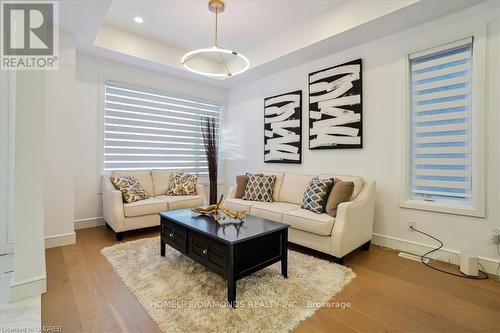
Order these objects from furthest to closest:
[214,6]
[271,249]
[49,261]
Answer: [214,6], [49,261], [271,249]

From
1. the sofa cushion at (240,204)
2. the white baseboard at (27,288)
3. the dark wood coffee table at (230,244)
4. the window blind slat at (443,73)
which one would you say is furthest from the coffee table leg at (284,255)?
the window blind slat at (443,73)

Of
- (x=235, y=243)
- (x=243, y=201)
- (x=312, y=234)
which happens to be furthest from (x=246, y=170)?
(x=235, y=243)

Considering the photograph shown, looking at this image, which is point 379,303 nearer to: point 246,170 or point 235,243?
point 235,243

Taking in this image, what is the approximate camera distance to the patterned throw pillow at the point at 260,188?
3.66 meters

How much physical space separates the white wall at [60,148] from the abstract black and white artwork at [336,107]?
331 cm

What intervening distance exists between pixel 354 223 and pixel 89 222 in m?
3.78

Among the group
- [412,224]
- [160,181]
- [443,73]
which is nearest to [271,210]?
[412,224]

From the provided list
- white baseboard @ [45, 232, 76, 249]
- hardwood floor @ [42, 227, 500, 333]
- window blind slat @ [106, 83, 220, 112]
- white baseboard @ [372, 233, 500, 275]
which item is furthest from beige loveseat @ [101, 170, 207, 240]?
white baseboard @ [372, 233, 500, 275]

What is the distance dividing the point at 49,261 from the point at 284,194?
291 cm

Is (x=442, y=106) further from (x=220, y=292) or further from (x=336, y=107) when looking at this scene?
(x=220, y=292)

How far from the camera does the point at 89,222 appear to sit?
3742mm

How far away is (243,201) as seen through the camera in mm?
3656

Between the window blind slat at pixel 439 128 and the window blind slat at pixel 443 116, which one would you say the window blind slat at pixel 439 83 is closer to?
the window blind slat at pixel 443 116

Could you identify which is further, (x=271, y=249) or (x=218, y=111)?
(x=218, y=111)
